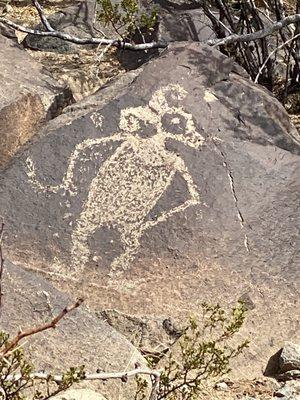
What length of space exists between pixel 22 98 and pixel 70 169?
38.3 inches

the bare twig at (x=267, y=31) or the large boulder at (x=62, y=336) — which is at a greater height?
the bare twig at (x=267, y=31)

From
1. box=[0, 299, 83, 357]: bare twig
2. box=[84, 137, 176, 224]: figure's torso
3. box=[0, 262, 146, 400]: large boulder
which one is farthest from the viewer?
box=[84, 137, 176, 224]: figure's torso

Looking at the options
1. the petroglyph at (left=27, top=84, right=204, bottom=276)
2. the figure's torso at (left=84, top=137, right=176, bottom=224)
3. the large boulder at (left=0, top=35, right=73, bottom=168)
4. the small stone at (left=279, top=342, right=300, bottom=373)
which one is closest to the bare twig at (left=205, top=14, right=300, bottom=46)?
the petroglyph at (left=27, top=84, right=204, bottom=276)

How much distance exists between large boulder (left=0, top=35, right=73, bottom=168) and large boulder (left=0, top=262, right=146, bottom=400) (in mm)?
1547

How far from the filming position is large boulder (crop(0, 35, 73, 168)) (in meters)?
5.21

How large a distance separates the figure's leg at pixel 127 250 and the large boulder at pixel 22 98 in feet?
3.59

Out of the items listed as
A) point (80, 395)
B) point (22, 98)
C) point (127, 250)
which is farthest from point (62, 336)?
point (22, 98)

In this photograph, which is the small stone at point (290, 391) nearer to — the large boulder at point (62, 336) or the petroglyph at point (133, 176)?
the large boulder at point (62, 336)

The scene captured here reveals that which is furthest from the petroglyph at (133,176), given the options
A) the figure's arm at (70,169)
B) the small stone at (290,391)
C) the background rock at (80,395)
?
the background rock at (80,395)

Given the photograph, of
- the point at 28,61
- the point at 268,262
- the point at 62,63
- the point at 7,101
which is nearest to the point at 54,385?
the point at 268,262

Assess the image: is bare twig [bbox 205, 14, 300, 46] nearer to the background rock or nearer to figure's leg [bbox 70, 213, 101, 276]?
figure's leg [bbox 70, 213, 101, 276]

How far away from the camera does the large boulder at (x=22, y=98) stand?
5.21 m

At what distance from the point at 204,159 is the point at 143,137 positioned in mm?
347

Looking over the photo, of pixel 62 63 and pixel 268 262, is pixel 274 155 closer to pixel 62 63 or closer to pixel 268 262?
pixel 268 262
